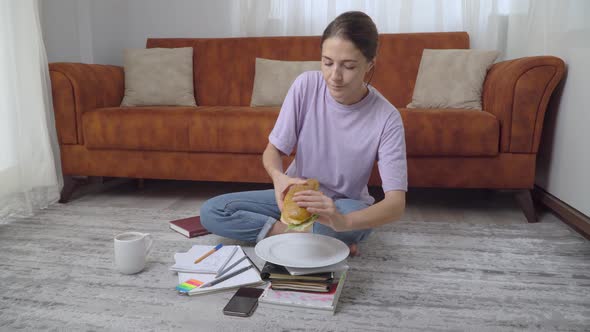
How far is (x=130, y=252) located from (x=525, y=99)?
179 centimetres

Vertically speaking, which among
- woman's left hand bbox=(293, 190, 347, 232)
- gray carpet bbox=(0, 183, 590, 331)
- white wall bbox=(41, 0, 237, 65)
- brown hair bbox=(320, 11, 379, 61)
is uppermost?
white wall bbox=(41, 0, 237, 65)

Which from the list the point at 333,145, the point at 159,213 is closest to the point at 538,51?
the point at 333,145

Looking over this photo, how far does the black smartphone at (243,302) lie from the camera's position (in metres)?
1.25

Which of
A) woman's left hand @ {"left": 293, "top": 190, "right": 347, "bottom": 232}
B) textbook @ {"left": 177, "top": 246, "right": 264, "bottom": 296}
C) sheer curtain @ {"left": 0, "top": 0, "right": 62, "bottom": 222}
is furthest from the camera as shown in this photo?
sheer curtain @ {"left": 0, "top": 0, "right": 62, "bottom": 222}

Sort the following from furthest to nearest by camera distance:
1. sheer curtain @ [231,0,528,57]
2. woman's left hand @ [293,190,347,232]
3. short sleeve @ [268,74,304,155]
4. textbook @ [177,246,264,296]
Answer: sheer curtain @ [231,0,528,57], short sleeve @ [268,74,304,155], textbook @ [177,246,264,296], woman's left hand @ [293,190,347,232]

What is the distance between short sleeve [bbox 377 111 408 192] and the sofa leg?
106 cm

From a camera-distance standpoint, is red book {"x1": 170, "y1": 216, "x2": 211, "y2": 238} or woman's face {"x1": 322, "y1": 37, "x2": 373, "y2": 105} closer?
woman's face {"x1": 322, "y1": 37, "x2": 373, "y2": 105}

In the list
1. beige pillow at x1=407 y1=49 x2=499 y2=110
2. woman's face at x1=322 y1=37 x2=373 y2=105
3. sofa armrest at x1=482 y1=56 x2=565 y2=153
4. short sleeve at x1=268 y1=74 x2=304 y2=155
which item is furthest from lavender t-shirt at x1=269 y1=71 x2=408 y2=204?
beige pillow at x1=407 y1=49 x2=499 y2=110

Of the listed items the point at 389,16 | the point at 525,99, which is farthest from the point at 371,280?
the point at 389,16

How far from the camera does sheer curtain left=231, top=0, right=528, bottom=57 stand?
2936 millimetres

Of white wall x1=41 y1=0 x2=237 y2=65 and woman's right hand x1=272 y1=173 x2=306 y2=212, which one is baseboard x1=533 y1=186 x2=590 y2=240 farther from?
white wall x1=41 y1=0 x2=237 y2=65

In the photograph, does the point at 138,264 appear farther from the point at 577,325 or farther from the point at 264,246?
the point at 577,325

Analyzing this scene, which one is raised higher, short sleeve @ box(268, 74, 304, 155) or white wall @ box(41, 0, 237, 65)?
white wall @ box(41, 0, 237, 65)

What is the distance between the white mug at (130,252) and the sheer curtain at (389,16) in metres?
2.11
